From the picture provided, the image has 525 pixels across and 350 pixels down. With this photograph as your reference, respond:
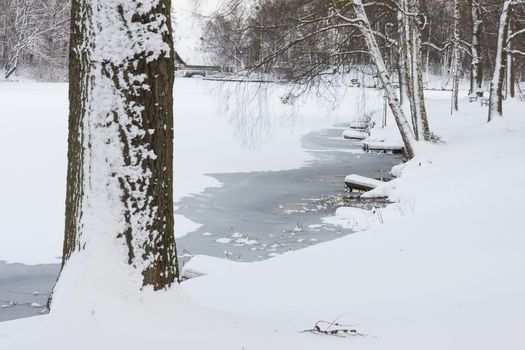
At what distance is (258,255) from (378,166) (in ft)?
36.5

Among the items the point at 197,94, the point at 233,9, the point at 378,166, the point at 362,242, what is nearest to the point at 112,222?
the point at 362,242

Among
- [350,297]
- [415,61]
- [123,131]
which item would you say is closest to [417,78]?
[415,61]

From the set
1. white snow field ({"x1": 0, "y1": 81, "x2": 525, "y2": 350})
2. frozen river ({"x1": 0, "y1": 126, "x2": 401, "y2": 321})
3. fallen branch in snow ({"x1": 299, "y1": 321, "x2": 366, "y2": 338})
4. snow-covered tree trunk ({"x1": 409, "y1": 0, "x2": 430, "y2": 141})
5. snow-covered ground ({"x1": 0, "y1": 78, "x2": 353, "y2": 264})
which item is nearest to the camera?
white snow field ({"x1": 0, "y1": 81, "x2": 525, "y2": 350})

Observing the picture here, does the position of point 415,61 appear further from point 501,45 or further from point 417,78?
point 501,45

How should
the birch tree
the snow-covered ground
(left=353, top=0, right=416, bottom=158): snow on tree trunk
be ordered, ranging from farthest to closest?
the birch tree < (left=353, top=0, right=416, bottom=158): snow on tree trunk < the snow-covered ground

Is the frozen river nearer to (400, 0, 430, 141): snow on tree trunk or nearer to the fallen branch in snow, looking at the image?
(400, 0, 430, 141): snow on tree trunk

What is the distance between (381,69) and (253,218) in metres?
5.69

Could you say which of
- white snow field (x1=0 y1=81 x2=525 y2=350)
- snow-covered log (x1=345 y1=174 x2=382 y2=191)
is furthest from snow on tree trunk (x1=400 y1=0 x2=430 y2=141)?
white snow field (x1=0 y1=81 x2=525 y2=350)

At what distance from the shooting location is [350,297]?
4.99 meters

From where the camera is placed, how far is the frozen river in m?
8.21

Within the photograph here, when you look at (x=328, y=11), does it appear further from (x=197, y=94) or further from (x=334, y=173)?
(x=197, y=94)

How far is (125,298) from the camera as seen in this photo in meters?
3.71

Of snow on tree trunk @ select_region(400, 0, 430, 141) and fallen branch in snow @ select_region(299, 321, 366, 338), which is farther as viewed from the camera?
snow on tree trunk @ select_region(400, 0, 430, 141)

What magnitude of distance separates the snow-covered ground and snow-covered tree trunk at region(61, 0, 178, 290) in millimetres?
5874
